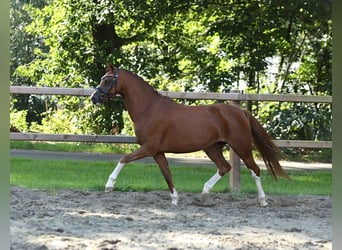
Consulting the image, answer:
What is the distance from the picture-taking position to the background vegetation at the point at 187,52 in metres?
12.6

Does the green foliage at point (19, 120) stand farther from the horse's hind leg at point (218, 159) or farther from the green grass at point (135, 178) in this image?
the horse's hind leg at point (218, 159)

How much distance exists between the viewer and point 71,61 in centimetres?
1295

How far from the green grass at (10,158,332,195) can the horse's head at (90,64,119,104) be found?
1.44 meters

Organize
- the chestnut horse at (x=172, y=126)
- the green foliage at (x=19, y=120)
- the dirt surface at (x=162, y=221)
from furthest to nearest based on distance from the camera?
the green foliage at (x=19, y=120) < the chestnut horse at (x=172, y=126) < the dirt surface at (x=162, y=221)

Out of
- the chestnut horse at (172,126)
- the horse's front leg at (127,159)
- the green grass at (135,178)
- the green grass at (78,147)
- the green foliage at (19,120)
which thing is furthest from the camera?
the green foliage at (19,120)

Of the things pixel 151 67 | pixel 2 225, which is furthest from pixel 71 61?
pixel 2 225

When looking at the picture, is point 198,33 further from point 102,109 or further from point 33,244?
point 33,244

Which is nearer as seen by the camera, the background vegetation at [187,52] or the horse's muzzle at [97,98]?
the horse's muzzle at [97,98]

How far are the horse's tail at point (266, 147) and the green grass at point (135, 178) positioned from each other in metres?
0.90

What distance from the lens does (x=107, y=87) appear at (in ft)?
20.4

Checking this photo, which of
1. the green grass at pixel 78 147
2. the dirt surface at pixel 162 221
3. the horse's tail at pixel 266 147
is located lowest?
the green grass at pixel 78 147

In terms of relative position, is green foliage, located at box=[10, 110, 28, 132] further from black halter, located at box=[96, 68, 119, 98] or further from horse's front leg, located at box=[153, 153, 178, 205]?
horse's front leg, located at box=[153, 153, 178, 205]

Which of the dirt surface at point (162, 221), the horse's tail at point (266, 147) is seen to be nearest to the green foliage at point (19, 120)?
the dirt surface at point (162, 221)

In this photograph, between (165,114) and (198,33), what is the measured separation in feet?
28.3
